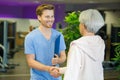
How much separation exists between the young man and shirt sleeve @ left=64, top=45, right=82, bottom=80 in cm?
30

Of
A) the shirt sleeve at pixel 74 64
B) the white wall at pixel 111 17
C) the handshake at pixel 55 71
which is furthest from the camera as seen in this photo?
the white wall at pixel 111 17

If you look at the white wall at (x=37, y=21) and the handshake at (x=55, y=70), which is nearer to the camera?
the handshake at (x=55, y=70)

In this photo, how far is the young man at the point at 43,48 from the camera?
227 centimetres

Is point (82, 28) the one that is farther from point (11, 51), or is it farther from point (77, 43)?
point (11, 51)

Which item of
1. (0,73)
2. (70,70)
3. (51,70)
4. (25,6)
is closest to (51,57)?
(51,70)

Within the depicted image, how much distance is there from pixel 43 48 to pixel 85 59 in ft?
1.62

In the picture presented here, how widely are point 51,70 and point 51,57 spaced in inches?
6.6

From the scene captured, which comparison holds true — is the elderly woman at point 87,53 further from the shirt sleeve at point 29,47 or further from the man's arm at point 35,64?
the shirt sleeve at point 29,47

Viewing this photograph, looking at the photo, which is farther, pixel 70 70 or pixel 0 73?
pixel 0 73

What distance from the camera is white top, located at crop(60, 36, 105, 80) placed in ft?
6.32

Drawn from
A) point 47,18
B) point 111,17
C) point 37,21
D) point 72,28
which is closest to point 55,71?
point 47,18

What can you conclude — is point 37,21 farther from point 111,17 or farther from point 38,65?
point 38,65

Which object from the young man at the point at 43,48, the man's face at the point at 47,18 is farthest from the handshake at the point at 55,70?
the man's face at the point at 47,18

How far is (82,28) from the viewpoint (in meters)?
2.02
